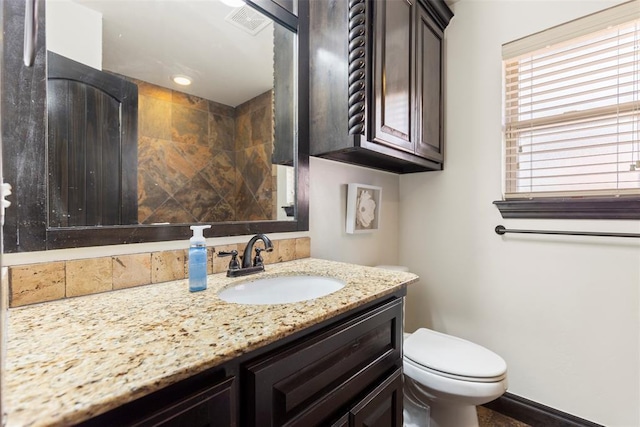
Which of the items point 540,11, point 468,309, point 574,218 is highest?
point 540,11

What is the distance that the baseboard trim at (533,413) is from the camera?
57.9 inches

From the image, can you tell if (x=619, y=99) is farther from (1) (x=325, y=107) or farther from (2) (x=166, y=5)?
(2) (x=166, y=5)

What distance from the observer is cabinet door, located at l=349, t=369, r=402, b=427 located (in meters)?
0.82

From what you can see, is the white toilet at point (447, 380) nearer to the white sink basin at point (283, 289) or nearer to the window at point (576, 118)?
the white sink basin at point (283, 289)

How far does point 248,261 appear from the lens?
1118 millimetres

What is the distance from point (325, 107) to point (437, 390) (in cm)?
133

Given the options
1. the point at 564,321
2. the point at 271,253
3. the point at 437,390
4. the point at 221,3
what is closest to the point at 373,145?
the point at 271,253

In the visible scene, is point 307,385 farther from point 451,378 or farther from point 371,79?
point 371,79

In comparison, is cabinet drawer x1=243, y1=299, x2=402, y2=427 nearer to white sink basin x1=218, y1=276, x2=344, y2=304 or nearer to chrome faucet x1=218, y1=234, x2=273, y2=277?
white sink basin x1=218, y1=276, x2=344, y2=304

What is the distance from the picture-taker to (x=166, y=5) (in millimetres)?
1062

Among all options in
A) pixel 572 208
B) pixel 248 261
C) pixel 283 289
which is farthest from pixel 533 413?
pixel 248 261

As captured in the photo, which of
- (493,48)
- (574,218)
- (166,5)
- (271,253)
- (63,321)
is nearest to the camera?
(63,321)

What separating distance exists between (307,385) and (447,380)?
0.83 metres

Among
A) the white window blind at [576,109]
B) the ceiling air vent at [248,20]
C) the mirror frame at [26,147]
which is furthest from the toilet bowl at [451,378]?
the ceiling air vent at [248,20]
